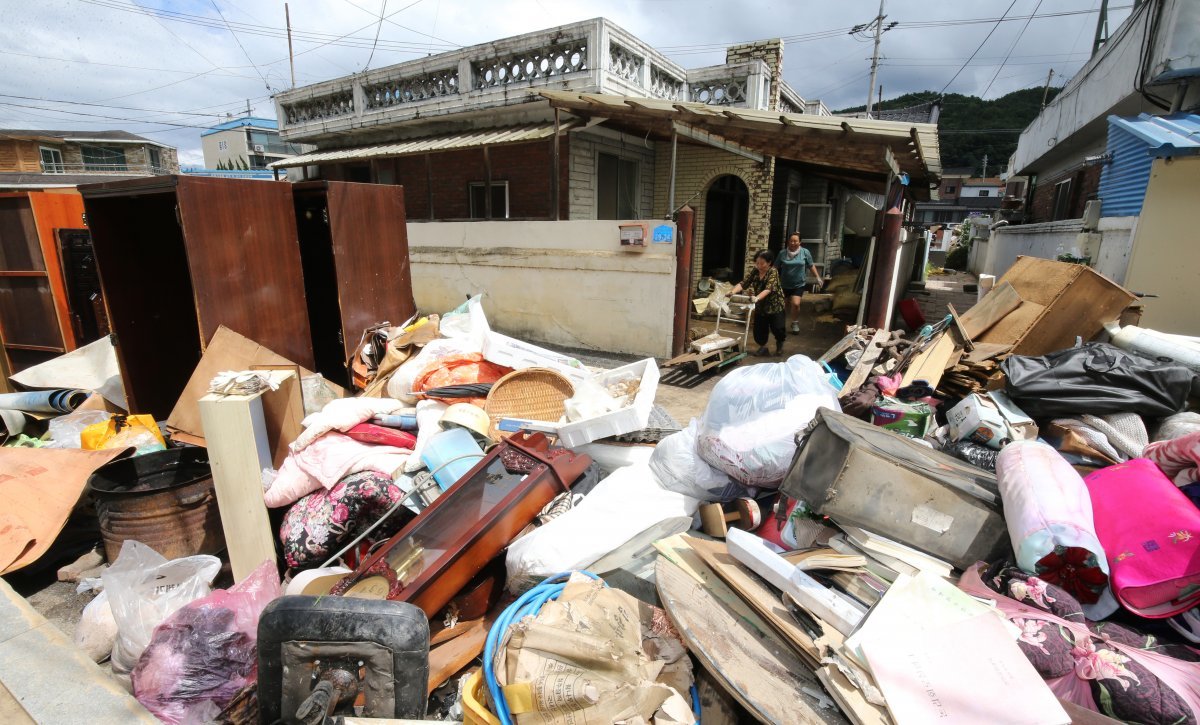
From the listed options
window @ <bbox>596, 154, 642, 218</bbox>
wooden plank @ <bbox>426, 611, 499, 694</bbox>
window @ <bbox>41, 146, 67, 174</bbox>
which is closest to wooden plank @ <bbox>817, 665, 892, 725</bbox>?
wooden plank @ <bbox>426, 611, 499, 694</bbox>

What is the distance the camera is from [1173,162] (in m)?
5.29

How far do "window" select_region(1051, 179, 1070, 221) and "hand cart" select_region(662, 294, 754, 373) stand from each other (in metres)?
11.0

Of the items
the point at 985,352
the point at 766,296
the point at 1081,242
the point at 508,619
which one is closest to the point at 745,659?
the point at 508,619

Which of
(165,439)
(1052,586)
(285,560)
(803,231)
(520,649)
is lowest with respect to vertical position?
(285,560)

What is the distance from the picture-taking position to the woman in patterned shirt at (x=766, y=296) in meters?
6.50

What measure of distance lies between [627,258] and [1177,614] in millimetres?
5284

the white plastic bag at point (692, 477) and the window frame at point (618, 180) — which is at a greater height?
the window frame at point (618, 180)

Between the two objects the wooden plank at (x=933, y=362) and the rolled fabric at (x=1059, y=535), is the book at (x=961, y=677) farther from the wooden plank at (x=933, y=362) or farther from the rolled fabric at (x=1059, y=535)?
the wooden plank at (x=933, y=362)

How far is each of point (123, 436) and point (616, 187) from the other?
7.74 metres

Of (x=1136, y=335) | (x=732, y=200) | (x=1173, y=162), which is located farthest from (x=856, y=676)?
(x=732, y=200)

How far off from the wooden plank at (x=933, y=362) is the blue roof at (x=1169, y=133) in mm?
2940

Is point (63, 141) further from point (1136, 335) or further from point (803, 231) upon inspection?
point (1136, 335)

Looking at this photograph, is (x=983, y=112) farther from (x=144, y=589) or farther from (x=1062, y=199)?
(x=144, y=589)

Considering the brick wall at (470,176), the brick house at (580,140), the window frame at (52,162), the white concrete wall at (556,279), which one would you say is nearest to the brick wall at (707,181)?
the brick house at (580,140)
